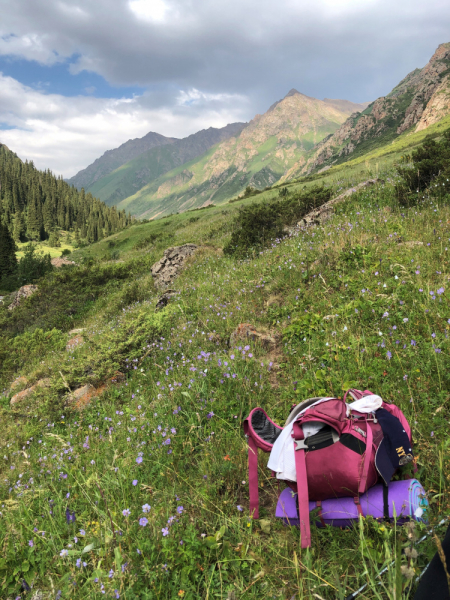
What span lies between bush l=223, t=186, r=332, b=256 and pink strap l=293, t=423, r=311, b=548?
916 centimetres

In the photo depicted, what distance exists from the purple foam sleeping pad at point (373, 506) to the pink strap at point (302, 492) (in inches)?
6.2

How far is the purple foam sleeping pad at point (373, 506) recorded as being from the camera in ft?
6.65

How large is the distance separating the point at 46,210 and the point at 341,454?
14567 centimetres

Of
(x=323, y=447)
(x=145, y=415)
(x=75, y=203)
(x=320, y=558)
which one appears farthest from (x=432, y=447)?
(x=75, y=203)

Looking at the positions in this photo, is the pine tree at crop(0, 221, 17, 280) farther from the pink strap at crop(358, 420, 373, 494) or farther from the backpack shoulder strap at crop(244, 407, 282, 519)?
the pink strap at crop(358, 420, 373, 494)

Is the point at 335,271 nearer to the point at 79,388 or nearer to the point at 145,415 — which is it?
the point at 145,415

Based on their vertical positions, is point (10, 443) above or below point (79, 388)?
below

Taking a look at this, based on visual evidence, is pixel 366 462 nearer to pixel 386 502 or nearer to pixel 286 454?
pixel 386 502

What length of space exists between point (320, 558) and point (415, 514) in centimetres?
70

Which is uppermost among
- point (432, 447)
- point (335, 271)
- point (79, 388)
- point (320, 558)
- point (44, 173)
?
point (44, 173)

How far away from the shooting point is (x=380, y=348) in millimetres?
3756

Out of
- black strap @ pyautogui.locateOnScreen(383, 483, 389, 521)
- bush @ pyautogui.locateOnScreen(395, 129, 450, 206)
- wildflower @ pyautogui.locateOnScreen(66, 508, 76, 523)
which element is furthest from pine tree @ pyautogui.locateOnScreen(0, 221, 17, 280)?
black strap @ pyautogui.locateOnScreen(383, 483, 389, 521)

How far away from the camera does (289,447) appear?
8.12ft

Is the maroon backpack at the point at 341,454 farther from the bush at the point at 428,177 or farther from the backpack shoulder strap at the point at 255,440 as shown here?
the bush at the point at 428,177
